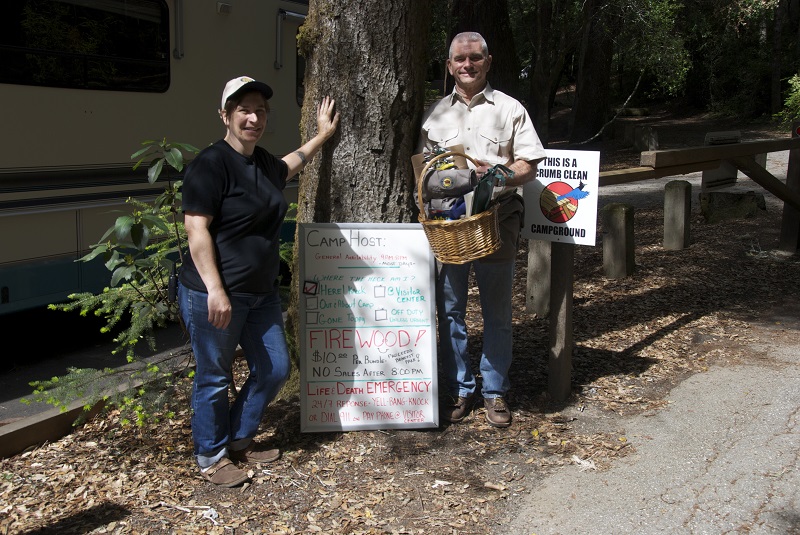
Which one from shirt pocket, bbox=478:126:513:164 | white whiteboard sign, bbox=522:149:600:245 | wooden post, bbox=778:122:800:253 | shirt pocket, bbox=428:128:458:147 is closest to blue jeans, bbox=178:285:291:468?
shirt pocket, bbox=428:128:458:147

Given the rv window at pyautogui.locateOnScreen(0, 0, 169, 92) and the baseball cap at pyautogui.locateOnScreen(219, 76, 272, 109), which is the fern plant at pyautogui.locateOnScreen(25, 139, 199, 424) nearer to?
the baseball cap at pyautogui.locateOnScreen(219, 76, 272, 109)

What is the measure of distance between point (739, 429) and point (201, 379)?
2.80 meters

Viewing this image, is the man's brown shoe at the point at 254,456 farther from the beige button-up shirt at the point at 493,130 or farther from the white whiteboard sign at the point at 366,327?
the beige button-up shirt at the point at 493,130

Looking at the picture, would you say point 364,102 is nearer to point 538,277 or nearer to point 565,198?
point 565,198

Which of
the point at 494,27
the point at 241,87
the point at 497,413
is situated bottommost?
the point at 497,413

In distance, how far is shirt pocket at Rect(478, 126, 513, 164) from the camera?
162 inches

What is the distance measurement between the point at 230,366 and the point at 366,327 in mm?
806

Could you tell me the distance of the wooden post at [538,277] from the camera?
6.42 m

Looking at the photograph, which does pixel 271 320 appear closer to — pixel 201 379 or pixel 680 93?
pixel 201 379

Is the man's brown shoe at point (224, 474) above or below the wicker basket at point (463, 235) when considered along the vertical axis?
below

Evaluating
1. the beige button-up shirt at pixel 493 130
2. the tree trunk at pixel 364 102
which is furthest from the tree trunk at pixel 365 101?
the beige button-up shirt at pixel 493 130

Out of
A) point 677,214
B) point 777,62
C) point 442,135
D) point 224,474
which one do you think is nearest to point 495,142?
point 442,135

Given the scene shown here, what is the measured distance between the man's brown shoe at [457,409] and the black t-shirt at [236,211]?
134 cm

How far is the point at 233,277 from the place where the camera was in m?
3.56
